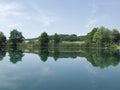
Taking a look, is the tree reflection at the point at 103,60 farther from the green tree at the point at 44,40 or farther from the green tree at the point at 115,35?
the green tree at the point at 44,40

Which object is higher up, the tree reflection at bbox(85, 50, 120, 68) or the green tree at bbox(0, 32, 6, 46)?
the green tree at bbox(0, 32, 6, 46)

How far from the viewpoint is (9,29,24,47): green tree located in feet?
328

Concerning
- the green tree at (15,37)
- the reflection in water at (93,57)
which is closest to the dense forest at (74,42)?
the green tree at (15,37)

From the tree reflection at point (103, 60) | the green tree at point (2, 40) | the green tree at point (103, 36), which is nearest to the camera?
the tree reflection at point (103, 60)

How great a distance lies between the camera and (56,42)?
87.4 metres

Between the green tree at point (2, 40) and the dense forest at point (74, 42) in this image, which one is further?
the green tree at point (2, 40)

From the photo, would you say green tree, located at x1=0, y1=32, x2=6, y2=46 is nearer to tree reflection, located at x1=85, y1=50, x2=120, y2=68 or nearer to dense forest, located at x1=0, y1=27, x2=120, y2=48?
dense forest, located at x1=0, y1=27, x2=120, y2=48

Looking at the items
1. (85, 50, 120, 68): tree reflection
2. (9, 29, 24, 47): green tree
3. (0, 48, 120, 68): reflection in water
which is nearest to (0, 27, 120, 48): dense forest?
(9, 29, 24, 47): green tree

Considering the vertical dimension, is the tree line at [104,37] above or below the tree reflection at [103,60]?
above

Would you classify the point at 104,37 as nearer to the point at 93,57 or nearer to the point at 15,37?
the point at 15,37

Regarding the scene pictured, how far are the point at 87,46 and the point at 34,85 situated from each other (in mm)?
70449

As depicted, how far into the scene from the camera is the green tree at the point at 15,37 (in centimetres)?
9984

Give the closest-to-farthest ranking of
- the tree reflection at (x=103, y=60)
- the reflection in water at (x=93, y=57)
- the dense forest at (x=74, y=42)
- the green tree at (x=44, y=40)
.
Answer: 1. the tree reflection at (x=103, y=60)
2. the reflection in water at (x=93, y=57)
3. the dense forest at (x=74, y=42)
4. the green tree at (x=44, y=40)

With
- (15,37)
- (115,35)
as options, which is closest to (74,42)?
(115,35)
